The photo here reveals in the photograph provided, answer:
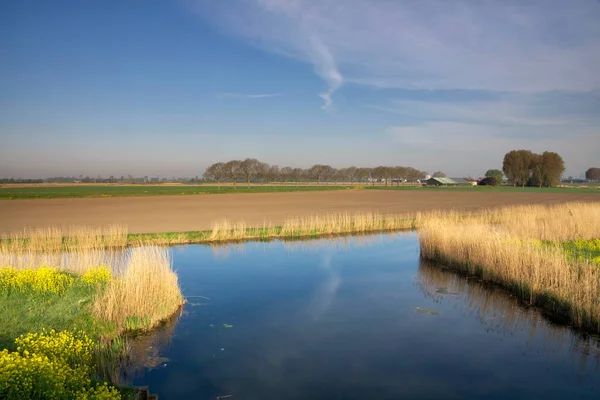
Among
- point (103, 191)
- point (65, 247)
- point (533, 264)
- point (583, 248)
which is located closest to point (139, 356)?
point (533, 264)

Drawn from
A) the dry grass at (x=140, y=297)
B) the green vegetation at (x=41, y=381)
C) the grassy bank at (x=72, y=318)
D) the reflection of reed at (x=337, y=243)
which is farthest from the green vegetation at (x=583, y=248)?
the green vegetation at (x=41, y=381)

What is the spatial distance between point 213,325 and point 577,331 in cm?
1114

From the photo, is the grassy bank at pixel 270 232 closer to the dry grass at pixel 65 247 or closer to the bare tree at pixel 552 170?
the dry grass at pixel 65 247

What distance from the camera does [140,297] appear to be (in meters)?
13.9

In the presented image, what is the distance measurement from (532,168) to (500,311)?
182m

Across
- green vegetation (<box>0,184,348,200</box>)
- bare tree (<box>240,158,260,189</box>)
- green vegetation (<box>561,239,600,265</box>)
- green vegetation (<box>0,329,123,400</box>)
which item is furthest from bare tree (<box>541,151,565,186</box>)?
green vegetation (<box>0,329,123,400</box>)

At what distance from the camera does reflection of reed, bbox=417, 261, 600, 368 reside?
487 inches

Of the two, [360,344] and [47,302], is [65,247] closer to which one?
[47,302]

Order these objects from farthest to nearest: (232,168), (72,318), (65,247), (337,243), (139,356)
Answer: (232,168)
(337,243)
(65,247)
(72,318)
(139,356)

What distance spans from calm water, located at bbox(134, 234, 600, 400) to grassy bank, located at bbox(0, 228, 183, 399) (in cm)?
101


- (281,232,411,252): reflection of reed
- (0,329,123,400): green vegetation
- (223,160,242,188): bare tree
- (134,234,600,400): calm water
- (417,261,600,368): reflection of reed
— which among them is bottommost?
(134,234,600,400): calm water

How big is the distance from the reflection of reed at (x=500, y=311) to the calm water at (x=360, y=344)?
4 cm

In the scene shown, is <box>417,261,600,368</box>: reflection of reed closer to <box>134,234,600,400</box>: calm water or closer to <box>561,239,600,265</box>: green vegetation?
<box>134,234,600,400</box>: calm water

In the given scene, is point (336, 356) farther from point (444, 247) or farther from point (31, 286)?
point (444, 247)
